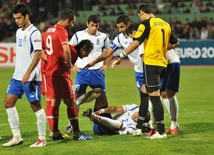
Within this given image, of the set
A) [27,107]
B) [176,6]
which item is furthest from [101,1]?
[27,107]

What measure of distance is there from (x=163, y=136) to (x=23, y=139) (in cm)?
245

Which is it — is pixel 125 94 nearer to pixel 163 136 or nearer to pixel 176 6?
pixel 163 136

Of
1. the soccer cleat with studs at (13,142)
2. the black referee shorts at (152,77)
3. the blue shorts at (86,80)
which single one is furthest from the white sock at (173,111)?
the soccer cleat with studs at (13,142)

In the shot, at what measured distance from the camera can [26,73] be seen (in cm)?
943

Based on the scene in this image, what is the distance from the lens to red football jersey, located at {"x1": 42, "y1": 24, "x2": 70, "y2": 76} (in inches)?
400

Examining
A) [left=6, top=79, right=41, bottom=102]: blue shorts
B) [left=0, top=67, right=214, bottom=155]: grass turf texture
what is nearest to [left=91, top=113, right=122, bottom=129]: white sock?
[left=0, top=67, right=214, bottom=155]: grass turf texture

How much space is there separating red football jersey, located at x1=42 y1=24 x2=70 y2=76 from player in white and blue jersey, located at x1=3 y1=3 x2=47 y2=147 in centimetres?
44

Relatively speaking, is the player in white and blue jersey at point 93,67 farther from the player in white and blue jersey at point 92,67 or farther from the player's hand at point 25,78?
the player's hand at point 25,78

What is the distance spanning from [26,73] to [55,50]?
→ 923mm

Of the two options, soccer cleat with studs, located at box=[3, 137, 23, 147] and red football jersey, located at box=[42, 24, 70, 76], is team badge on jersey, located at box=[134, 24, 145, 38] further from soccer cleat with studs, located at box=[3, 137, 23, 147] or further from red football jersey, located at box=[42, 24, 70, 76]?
soccer cleat with studs, located at box=[3, 137, 23, 147]

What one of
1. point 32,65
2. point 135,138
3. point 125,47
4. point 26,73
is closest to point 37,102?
point 26,73


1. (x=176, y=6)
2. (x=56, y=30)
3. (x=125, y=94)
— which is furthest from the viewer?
(x=176, y=6)

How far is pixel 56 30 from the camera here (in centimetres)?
1020

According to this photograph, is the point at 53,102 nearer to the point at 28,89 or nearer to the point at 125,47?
the point at 28,89
